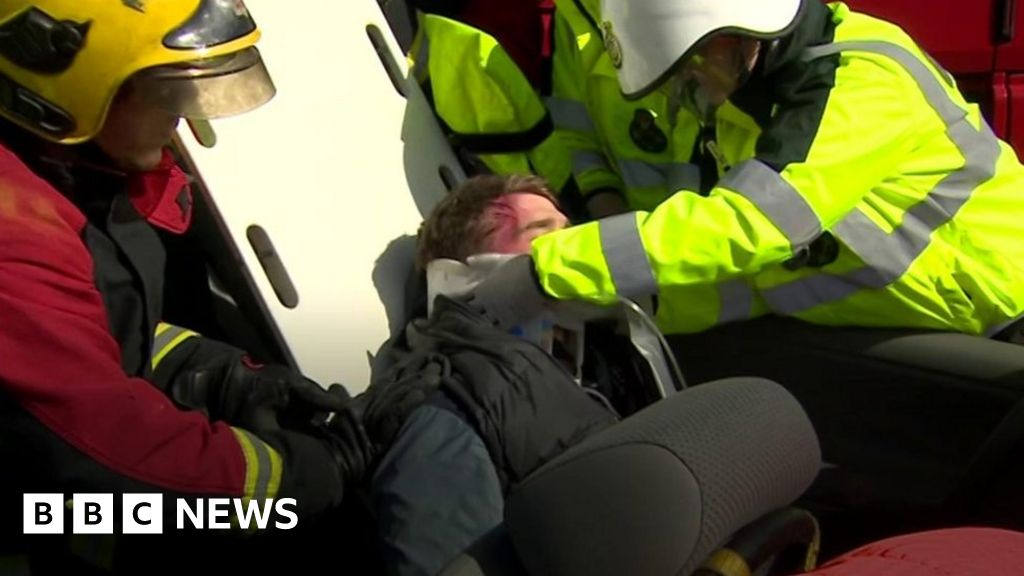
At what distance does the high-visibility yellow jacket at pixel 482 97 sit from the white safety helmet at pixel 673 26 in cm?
64

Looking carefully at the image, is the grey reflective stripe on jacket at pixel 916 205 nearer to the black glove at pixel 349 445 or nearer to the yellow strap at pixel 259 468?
the black glove at pixel 349 445

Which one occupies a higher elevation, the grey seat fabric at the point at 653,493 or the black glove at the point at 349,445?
the grey seat fabric at the point at 653,493

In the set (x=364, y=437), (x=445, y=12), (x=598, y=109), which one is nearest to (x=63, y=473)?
(x=364, y=437)

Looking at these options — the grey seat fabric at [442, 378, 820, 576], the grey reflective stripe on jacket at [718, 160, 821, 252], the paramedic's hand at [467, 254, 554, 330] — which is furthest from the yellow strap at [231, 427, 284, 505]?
the grey reflective stripe on jacket at [718, 160, 821, 252]

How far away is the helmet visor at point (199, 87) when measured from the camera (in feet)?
7.11

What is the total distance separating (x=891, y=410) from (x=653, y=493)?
1.37 m

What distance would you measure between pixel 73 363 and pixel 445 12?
78.3 inches

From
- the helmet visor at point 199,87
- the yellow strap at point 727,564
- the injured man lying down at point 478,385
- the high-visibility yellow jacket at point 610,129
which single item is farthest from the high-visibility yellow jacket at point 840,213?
the yellow strap at point 727,564

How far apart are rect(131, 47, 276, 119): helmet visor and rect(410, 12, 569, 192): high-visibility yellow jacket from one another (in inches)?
40.7

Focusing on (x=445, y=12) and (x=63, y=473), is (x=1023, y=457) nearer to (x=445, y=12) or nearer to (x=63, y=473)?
(x=63, y=473)

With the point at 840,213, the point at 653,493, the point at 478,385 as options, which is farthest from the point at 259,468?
the point at 840,213

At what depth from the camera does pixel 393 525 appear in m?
2.07

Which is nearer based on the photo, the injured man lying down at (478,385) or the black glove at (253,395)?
the injured man lying down at (478,385)

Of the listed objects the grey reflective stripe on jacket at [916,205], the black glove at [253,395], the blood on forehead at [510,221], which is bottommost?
the grey reflective stripe on jacket at [916,205]
